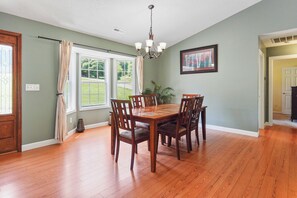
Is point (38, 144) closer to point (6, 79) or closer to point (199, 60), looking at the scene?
point (6, 79)

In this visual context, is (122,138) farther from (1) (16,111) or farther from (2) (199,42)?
(2) (199,42)

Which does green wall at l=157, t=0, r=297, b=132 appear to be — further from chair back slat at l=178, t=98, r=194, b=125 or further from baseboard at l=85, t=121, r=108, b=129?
baseboard at l=85, t=121, r=108, b=129

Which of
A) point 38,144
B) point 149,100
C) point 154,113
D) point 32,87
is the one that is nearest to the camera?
point 154,113

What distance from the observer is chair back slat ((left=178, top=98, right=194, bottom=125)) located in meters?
2.83

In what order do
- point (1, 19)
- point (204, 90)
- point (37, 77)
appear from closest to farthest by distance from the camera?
point (1, 19), point (37, 77), point (204, 90)

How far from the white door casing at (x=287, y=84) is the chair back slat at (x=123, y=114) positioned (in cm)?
741

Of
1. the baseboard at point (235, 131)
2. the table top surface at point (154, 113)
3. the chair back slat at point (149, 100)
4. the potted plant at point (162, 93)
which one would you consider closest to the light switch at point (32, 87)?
the table top surface at point (154, 113)

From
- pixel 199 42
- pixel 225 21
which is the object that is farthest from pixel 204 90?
pixel 225 21

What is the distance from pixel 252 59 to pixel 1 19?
511cm

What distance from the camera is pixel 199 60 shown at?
5.14 metres

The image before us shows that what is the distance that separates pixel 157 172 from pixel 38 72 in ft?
9.48

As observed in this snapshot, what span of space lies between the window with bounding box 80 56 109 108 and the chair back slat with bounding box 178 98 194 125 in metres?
3.02

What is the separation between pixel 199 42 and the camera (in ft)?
16.9

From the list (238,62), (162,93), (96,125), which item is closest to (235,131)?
(238,62)
